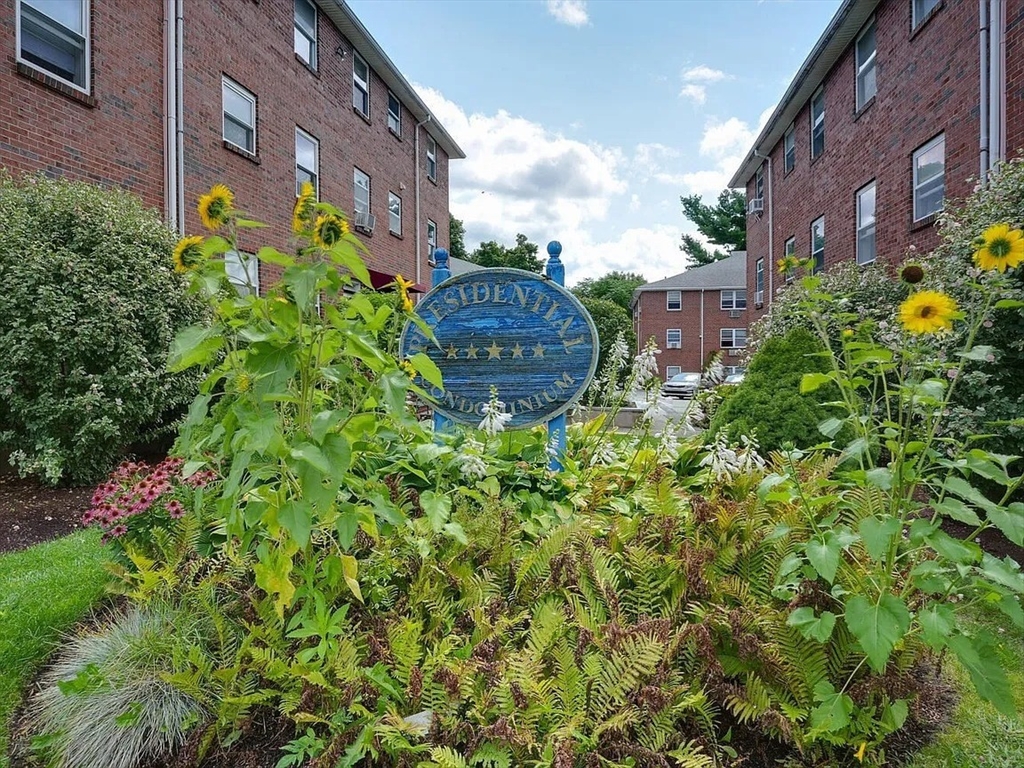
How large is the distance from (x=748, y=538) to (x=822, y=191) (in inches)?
504

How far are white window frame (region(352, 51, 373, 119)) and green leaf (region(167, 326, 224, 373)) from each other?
12.7 meters

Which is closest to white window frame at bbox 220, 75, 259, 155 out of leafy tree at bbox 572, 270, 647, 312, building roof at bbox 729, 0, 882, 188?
building roof at bbox 729, 0, 882, 188

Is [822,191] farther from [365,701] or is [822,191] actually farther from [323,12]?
[365,701]

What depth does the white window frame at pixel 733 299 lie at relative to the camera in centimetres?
3262

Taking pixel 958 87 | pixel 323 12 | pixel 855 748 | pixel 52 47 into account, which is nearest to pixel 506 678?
pixel 855 748

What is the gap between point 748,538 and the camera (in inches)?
93.0

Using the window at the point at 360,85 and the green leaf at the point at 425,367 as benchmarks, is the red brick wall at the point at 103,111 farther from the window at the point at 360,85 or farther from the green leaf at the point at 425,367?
the green leaf at the point at 425,367

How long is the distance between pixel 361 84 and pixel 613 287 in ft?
140

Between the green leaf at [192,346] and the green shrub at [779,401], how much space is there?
11.4 feet

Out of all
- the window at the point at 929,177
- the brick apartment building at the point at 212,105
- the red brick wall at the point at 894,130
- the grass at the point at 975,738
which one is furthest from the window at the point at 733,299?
the grass at the point at 975,738

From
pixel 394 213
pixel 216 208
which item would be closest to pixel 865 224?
pixel 394 213

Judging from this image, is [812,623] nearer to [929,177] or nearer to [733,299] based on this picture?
[929,177]

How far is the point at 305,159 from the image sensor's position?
11.1 m

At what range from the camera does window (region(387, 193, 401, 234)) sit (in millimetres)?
14531
